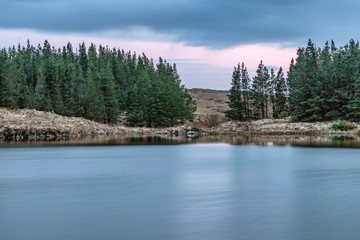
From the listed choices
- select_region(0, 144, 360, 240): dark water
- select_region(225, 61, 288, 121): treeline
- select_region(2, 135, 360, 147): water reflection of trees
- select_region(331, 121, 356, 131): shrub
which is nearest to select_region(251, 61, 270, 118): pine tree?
select_region(225, 61, 288, 121): treeline

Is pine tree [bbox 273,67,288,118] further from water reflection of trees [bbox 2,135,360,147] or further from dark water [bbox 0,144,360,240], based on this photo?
dark water [bbox 0,144,360,240]

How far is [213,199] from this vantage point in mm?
16453

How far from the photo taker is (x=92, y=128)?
84.9 m

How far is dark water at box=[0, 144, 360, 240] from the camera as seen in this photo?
37.7 ft

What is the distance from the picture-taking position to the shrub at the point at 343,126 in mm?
74500

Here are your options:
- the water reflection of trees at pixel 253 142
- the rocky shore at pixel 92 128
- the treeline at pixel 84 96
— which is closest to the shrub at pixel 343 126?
the rocky shore at pixel 92 128

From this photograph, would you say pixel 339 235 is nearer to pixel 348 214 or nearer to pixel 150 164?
pixel 348 214

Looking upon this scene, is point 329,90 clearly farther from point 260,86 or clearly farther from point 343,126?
point 260,86

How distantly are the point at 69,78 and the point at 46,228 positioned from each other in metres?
95.1

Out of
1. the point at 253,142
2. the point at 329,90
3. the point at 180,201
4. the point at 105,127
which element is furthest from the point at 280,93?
the point at 180,201

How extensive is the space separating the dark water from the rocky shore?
148 ft

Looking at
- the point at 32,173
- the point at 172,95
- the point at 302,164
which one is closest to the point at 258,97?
the point at 172,95

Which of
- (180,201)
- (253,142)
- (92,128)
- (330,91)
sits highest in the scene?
(330,91)

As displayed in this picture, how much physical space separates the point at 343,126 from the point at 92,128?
50.7 meters
